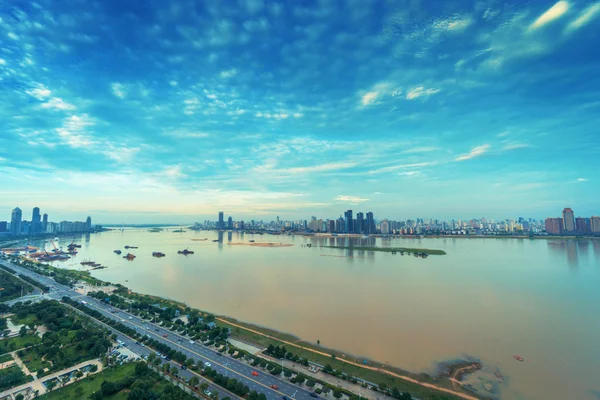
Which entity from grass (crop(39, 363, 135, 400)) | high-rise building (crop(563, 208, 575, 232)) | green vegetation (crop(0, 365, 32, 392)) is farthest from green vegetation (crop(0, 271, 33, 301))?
high-rise building (crop(563, 208, 575, 232))

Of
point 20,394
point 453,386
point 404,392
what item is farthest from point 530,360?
point 20,394

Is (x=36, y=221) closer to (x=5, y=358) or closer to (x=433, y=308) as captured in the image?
(x=5, y=358)

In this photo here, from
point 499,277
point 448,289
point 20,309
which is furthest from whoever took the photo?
point 499,277

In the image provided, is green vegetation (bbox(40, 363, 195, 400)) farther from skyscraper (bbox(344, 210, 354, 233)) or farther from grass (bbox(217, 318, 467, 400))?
skyscraper (bbox(344, 210, 354, 233))

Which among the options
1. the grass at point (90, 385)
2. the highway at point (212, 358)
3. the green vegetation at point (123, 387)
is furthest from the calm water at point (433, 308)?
the grass at point (90, 385)

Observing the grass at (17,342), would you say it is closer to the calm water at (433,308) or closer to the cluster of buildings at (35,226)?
the calm water at (433,308)

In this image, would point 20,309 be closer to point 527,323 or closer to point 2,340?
point 2,340
